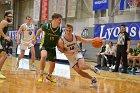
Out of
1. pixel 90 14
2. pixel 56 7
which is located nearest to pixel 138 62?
pixel 90 14

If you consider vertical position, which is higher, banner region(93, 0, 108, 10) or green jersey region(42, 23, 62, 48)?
banner region(93, 0, 108, 10)

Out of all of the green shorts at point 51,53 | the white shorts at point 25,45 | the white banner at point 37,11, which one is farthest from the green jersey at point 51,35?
the white banner at point 37,11

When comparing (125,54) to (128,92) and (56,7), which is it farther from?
(56,7)

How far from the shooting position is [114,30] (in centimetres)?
1402

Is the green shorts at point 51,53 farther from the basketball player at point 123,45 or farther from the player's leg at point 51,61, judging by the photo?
the basketball player at point 123,45

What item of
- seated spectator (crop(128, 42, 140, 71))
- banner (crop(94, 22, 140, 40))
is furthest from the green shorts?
banner (crop(94, 22, 140, 40))

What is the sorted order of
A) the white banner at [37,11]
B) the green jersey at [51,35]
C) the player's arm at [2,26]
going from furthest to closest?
the white banner at [37,11] → the player's arm at [2,26] → the green jersey at [51,35]

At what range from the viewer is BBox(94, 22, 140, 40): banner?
12.9m

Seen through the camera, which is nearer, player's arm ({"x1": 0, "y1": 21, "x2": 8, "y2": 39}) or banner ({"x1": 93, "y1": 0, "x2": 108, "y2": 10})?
player's arm ({"x1": 0, "y1": 21, "x2": 8, "y2": 39})

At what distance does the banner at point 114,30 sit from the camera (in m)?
12.9

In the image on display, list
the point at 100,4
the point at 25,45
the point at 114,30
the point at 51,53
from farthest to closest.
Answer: the point at 100,4 < the point at 114,30 < the point at 25,45 < the point at 51,53

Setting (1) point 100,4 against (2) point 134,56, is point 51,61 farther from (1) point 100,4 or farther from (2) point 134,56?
(1) point 100,4

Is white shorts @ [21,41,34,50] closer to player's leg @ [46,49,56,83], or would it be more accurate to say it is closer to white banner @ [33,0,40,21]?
player's leg @ [46,49,56,83]

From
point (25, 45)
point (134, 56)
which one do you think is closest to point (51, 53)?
point (25, 45)
